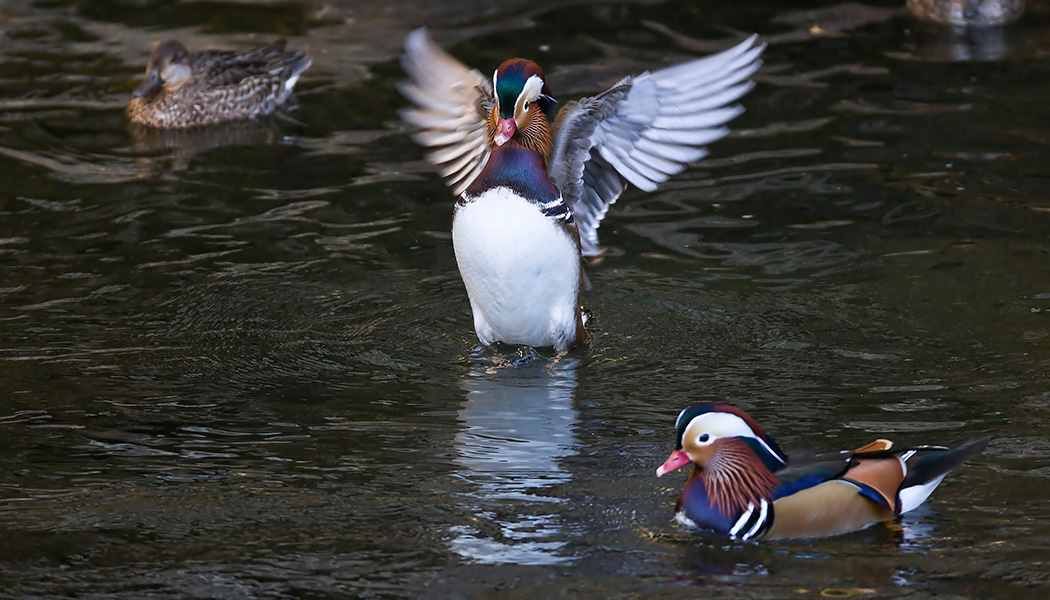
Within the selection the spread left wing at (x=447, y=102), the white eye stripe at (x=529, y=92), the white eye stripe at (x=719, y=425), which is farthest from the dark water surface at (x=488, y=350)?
the white eye stripe at (x=529, y=92)

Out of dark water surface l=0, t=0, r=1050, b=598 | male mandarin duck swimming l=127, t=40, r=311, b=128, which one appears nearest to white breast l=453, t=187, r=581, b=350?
dark water surface l=0, t=0, r=1050, b=598

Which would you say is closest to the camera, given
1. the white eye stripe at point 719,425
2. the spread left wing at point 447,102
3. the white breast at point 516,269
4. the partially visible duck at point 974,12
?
the white eye stripe at point 719,425

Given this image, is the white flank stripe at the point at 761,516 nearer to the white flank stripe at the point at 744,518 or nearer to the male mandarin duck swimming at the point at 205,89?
the white flank stripe at the point at 744,518

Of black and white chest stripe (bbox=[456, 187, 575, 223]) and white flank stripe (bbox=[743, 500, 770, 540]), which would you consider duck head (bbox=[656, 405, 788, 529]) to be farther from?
black and white chest stripe (bbox=[456, 187, 575, 223])

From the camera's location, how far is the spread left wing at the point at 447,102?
7.69 m

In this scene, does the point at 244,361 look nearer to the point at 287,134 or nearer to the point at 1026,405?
the point at 1026,405

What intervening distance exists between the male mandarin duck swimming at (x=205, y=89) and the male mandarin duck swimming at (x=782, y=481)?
24.2ft

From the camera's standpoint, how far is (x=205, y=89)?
11.6 m

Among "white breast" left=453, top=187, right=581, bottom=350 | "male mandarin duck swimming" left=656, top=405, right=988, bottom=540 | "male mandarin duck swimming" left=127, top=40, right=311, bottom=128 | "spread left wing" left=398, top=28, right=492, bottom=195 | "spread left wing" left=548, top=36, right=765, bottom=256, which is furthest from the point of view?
"male mandarin duck swimming" left=127, top=40, right=311, bottom=128

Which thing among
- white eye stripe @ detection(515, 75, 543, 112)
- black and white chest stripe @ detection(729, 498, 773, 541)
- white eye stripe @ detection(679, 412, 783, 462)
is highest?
white eye stripe @ detection(515, 75, 543, 112)

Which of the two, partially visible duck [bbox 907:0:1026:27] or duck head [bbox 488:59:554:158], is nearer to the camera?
duck head [bbox 488:59:554:158]

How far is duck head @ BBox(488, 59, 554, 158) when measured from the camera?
6.67 meters

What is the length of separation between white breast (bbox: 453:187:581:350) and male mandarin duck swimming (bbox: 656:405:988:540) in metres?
1.78

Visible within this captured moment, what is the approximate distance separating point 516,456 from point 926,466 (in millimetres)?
1749
